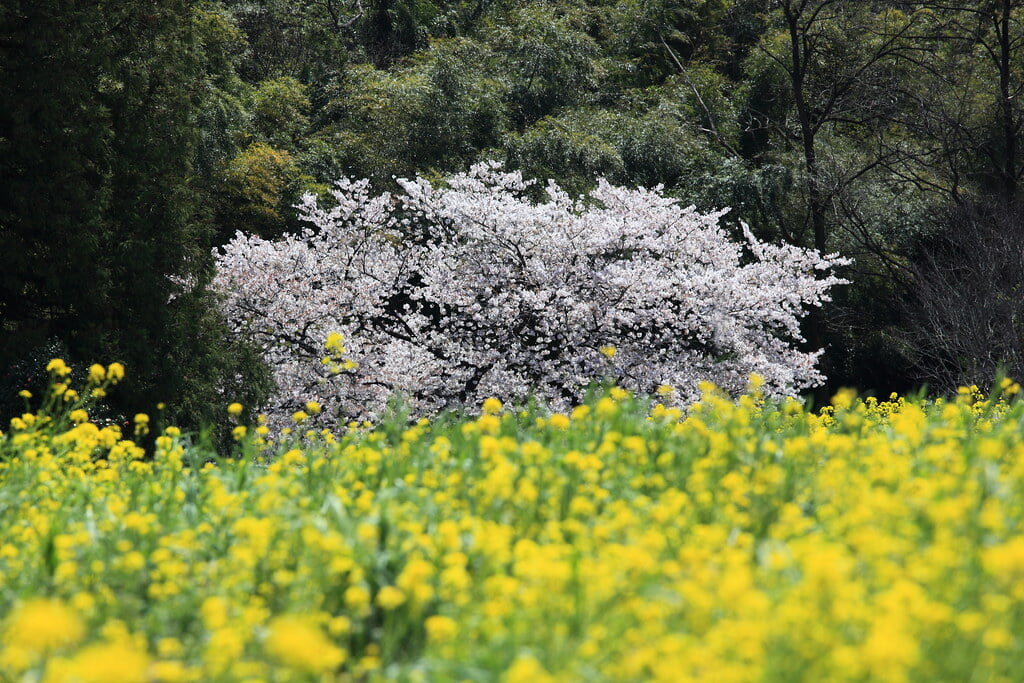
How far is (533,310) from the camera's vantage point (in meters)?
12.0

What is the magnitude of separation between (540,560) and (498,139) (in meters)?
17.3

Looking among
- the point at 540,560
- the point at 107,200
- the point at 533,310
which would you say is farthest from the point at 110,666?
the point at 533,310

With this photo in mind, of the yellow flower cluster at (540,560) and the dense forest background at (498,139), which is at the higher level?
the dense forest background at (498,139)

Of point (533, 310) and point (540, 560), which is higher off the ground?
point (533, 310)

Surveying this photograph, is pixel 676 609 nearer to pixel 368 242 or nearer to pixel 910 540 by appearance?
pixel 910 540

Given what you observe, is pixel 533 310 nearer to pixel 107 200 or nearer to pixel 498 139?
pixel 107 200

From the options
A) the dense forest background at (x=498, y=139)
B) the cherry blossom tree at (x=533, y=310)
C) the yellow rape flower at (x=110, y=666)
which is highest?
the dense forest background at (x=498, y=139)

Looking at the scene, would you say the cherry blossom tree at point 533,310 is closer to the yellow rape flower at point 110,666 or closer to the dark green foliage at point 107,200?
the dark green foliage at point 107,200

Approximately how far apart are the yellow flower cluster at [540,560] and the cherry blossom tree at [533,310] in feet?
22.1

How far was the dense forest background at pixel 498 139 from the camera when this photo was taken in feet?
32.0

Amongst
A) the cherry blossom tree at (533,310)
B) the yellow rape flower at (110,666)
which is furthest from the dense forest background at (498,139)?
the yellow rape flower at (110,666)

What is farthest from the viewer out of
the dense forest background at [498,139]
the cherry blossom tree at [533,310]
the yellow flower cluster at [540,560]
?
the cherry blossom tree at [533,310]

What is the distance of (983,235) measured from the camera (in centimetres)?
1698

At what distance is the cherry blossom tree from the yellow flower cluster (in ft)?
22.1
